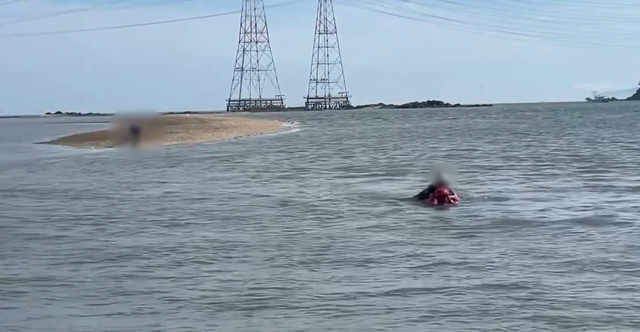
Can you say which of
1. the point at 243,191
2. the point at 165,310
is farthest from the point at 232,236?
the point at 243,191

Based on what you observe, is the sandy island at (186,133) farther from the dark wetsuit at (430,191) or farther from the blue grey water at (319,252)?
the dark wetsuit at (430,191)

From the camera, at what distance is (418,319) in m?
13.6

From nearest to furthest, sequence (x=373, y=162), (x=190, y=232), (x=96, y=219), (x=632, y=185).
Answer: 1. (x=190, y=232)
2. (x=96, y=219)
3. (x=632, y=185)
4. (x=373, y=162)

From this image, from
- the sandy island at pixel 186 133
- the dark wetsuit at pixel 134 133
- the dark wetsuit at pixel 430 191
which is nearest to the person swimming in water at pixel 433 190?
the dark wetsuit at pixel 430 191

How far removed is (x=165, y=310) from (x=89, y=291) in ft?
6.08

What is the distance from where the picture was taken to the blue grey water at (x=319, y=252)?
14.0 m

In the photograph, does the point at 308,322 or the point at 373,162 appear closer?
the point at 308,322

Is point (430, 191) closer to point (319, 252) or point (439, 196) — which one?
point (439, 196)

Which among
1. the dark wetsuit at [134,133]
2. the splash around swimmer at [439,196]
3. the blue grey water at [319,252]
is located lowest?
the blue grey water at [319,252]

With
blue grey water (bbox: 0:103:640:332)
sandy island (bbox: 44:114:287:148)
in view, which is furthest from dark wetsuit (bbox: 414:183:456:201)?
sandy island (bbox: 44:114:287:148)

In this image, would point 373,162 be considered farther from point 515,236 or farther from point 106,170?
point 515,236

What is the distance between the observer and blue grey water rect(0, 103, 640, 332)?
1397 centimetres

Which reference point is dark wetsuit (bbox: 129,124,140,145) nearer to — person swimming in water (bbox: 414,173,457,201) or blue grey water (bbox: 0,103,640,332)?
blue grey water (bbox: 0,103,640,332)

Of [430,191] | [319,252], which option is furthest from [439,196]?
[319,252]
